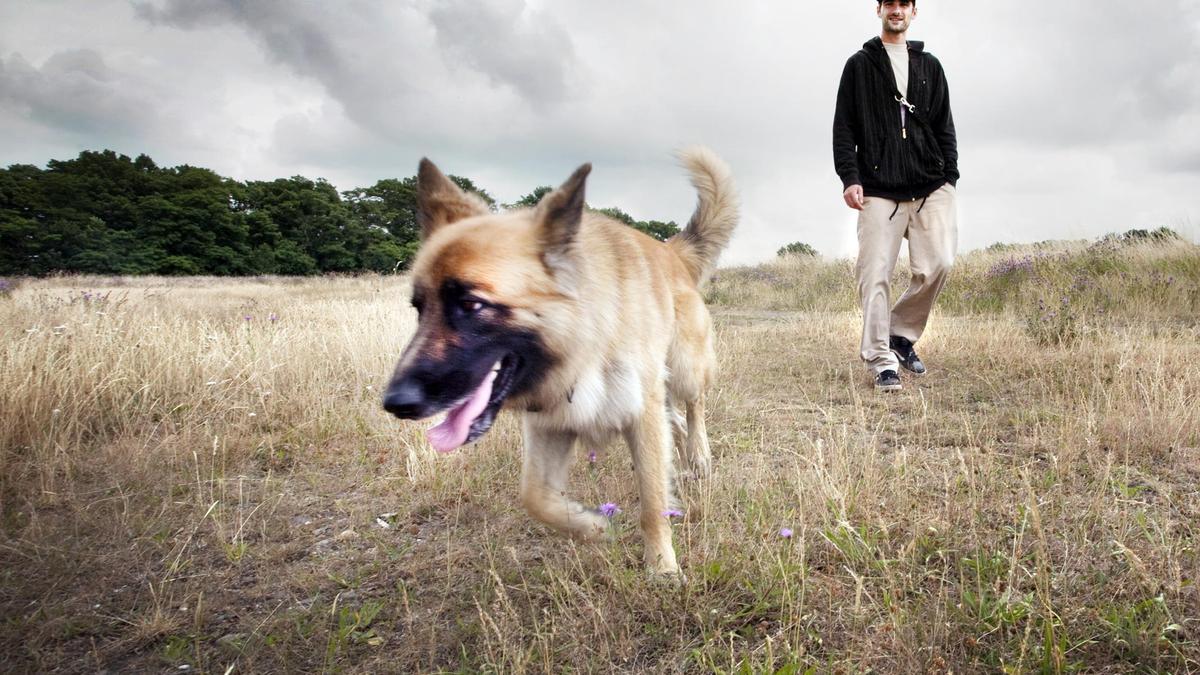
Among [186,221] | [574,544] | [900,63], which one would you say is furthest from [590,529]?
[186,221]

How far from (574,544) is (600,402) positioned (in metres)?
0.56

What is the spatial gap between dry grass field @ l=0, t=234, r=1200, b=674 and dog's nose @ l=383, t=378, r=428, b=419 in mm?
671

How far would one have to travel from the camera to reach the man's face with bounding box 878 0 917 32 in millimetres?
5023

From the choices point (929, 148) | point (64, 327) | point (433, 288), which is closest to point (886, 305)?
point (929, 148)

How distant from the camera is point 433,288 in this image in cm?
192

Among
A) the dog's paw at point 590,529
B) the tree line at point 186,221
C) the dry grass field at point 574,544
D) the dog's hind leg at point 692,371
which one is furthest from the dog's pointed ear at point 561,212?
the tree line at point 186,221

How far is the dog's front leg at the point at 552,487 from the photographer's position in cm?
237

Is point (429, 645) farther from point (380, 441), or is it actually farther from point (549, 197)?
point (380, 441)

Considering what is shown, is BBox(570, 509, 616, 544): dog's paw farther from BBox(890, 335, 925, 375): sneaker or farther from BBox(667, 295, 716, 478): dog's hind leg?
BBox(890, 335, 925, 375): sneaker

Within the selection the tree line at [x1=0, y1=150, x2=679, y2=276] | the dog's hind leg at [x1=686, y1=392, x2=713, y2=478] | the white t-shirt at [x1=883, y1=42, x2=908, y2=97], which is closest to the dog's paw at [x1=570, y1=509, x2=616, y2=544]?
the dog's hind leg at [x1=686, y1=392, x2=713, y2=478]

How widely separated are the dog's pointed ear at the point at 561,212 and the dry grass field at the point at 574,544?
3.75ft

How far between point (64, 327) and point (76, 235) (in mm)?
46202

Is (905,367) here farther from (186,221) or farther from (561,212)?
(186,221)

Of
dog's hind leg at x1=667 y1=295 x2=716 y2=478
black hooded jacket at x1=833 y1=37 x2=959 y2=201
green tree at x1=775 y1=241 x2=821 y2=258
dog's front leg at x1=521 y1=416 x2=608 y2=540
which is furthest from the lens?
green tree at x1=775 y1=241 x2=821 y2=258
